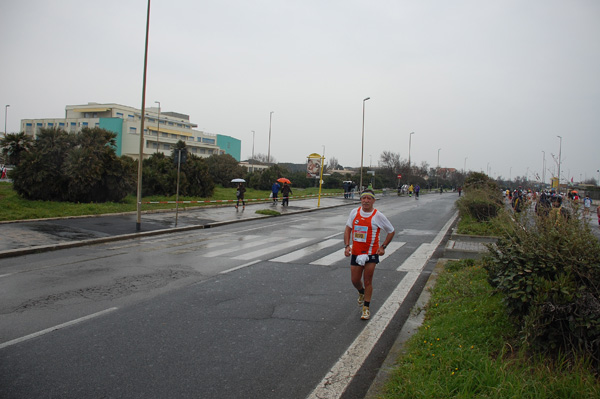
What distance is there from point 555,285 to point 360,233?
2.56 metres

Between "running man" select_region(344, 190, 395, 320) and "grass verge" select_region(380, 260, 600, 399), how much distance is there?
934mm

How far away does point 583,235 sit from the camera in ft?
14.8

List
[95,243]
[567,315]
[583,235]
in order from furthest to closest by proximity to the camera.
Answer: [95,243] → [583,235] → [567,315]

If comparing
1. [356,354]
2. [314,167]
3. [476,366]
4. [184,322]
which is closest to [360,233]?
[356,354]

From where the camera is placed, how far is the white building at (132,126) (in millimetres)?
84125

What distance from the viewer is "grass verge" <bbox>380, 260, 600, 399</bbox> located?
10.8ft

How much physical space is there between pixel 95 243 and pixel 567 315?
1192 centimetres

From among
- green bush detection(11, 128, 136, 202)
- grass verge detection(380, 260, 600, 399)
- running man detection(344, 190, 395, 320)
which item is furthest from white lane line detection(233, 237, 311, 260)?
green bush detection(11, 128, 136, 202)

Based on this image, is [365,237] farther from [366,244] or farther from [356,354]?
[356,354]

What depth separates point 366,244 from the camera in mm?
5988

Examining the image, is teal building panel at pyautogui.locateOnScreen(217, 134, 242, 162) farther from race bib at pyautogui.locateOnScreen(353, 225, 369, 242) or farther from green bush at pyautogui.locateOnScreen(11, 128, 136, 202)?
race bib at pyautogui.locateOnScreen(353, 225, 369, 242)

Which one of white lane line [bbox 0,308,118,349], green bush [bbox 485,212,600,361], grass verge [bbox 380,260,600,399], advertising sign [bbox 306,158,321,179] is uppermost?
advertising sign [bbox 306,158,321,179]

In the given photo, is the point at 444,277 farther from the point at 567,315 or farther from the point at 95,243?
the point at 95,243

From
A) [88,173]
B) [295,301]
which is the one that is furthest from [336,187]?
[295,301]
